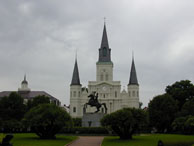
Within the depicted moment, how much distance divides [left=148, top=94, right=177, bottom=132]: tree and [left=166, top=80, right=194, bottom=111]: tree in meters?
3.46

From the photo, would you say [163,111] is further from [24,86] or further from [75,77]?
[24,86]

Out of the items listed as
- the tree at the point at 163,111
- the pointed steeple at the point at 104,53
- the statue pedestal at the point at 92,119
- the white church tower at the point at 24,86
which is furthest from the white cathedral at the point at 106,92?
the statue pedestal at the point at 92,119

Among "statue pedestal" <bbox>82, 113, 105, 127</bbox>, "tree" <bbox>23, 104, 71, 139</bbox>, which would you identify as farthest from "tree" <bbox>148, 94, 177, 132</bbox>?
"tree" <bbox>23, 104, 71, 139</bbox>

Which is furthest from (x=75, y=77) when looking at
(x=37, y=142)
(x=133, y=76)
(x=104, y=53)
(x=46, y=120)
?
(x=37, y=142)

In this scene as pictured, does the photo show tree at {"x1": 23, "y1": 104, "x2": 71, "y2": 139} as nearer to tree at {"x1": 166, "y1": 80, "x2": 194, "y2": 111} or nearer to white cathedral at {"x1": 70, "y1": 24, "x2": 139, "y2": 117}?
tree at {"x1": 166, "y1": 80, "x2": 194, "y2": 111}

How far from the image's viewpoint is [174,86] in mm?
64688

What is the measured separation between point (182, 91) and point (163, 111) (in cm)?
737

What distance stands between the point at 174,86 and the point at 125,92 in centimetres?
3947

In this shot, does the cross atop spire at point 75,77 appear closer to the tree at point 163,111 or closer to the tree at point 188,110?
the tree at point 163,111

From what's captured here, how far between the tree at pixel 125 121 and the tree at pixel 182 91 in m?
29.1

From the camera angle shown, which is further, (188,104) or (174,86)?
(174,86)

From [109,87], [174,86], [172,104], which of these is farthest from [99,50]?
[172,104]

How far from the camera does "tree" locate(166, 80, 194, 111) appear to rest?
60.9 meters

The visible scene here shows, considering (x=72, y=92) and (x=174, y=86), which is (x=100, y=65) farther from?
(x=174, y=86)
